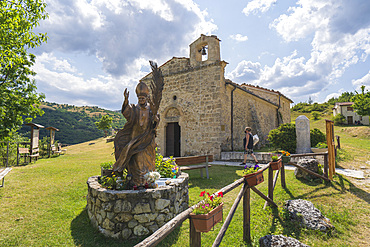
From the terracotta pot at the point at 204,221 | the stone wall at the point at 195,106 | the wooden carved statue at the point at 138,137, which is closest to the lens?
the terracotta pot at the point at 204,221

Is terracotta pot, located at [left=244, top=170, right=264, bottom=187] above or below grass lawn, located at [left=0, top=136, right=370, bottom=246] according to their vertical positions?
above

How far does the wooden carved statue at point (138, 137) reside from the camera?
397cm

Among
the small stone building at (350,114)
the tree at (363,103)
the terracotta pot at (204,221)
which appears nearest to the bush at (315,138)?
the terracotta pot at (204,221)

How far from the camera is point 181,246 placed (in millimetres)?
3174

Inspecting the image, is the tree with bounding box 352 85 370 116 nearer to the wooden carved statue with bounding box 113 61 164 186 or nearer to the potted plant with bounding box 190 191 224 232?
the wooden carved statue with bounding box 113 61 164 186

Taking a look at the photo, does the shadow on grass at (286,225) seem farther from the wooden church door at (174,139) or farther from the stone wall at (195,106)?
the wooden church door at (174,139)

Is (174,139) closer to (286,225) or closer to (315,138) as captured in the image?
(315,138)

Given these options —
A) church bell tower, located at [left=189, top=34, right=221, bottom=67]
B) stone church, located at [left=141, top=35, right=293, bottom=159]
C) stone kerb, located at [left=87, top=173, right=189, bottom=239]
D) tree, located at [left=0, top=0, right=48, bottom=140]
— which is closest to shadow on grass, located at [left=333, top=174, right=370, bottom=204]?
stone kerb, located at [left=87, top=173, right=189, bottom=239]

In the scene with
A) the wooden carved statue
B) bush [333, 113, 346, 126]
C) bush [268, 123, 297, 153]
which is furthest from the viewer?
bush [333, 113, 346, 126]

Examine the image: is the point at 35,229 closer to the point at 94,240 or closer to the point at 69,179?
the point at 94,240

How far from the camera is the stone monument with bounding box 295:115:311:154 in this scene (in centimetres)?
998

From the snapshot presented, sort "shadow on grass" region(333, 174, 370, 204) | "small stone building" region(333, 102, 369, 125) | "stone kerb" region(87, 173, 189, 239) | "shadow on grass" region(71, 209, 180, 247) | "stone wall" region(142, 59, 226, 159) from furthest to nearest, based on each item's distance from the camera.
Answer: "small stone building" region(333, 102, 369, 125) → "stone wall" region(142, 59, 226, 159) → "shadow on grass" region(333, 174, 370, 204) → "stone kerb" region(87, 173, 189, 239) → "shadow on grass" region(71, 209, 180, 247)

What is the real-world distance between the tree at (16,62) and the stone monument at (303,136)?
12.8 metres

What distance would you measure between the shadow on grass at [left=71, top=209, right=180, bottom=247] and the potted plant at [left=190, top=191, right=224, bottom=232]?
1678 mm
